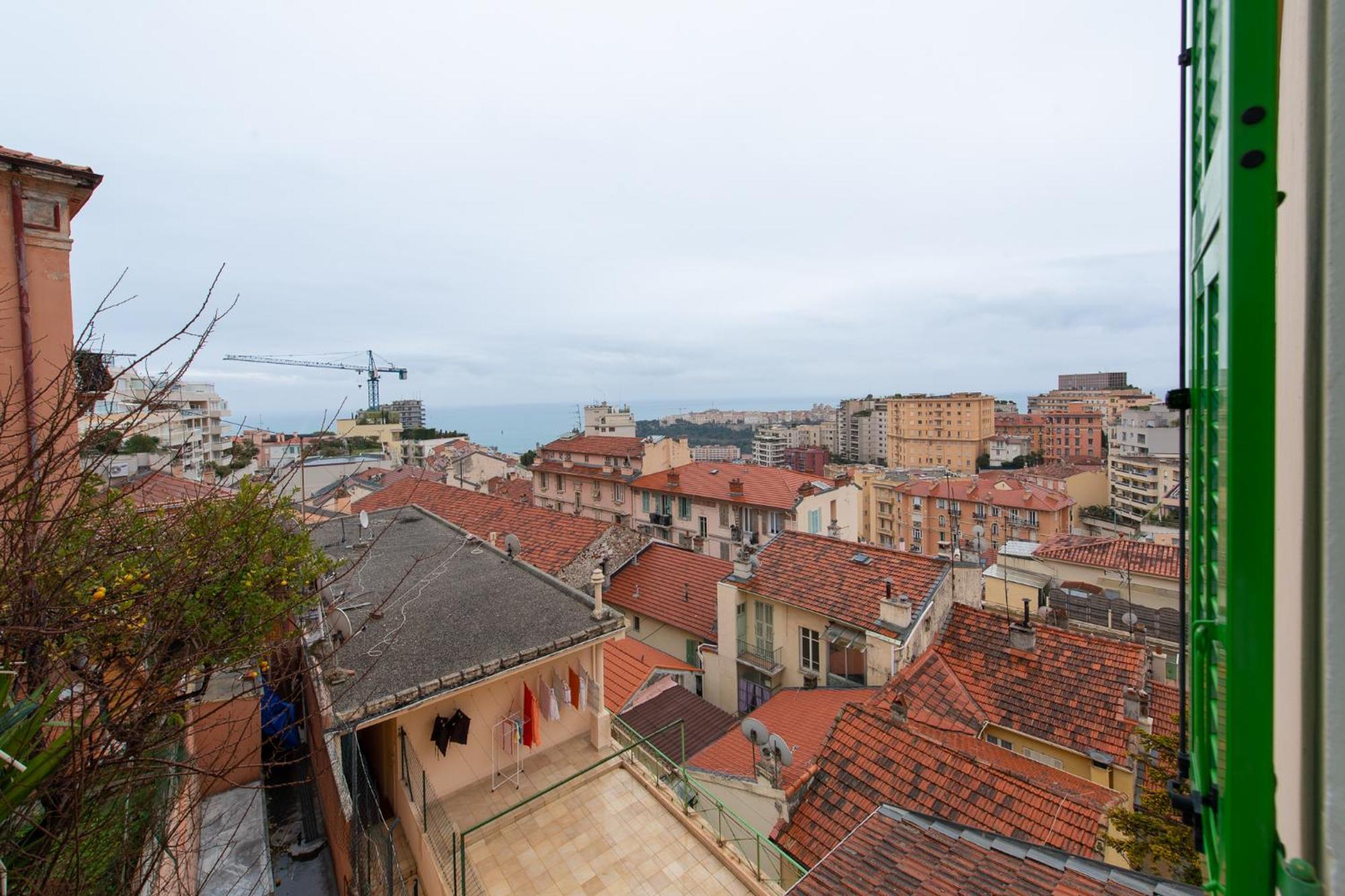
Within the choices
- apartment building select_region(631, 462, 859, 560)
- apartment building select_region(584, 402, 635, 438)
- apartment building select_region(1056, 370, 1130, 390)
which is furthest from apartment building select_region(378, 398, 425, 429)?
apartment building select_region(1056, 370, 1130, 390)

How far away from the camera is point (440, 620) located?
8180mm

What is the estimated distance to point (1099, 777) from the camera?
9883mm

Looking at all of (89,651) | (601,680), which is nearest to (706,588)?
(601,680)

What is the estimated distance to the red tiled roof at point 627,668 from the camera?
12453mm

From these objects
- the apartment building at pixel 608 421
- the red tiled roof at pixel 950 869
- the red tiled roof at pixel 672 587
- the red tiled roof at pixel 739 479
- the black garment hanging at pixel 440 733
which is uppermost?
the apartment building at pixel 608 421

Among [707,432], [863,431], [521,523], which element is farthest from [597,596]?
[707,432]

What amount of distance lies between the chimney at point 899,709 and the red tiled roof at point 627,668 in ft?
17.3

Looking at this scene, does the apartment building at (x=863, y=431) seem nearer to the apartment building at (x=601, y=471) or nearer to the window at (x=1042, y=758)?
the apartment building at (x=601, y=471)

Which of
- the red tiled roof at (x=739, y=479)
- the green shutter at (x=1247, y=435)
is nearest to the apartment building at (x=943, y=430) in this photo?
the red tiled roof at (x=739, y=479)

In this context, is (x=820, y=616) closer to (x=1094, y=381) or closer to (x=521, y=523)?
(x=521, y=523)

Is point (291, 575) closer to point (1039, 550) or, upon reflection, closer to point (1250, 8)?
point (1250, 8)

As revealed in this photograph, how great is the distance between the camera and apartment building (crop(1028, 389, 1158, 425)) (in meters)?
90.1

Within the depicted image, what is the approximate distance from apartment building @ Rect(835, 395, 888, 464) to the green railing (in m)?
103

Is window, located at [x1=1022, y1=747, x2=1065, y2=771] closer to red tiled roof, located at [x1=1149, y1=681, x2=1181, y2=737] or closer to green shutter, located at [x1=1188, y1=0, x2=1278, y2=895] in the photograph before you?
red tiled roof, located at [x1=1149, y1=681, x2=1181, y2=737]
